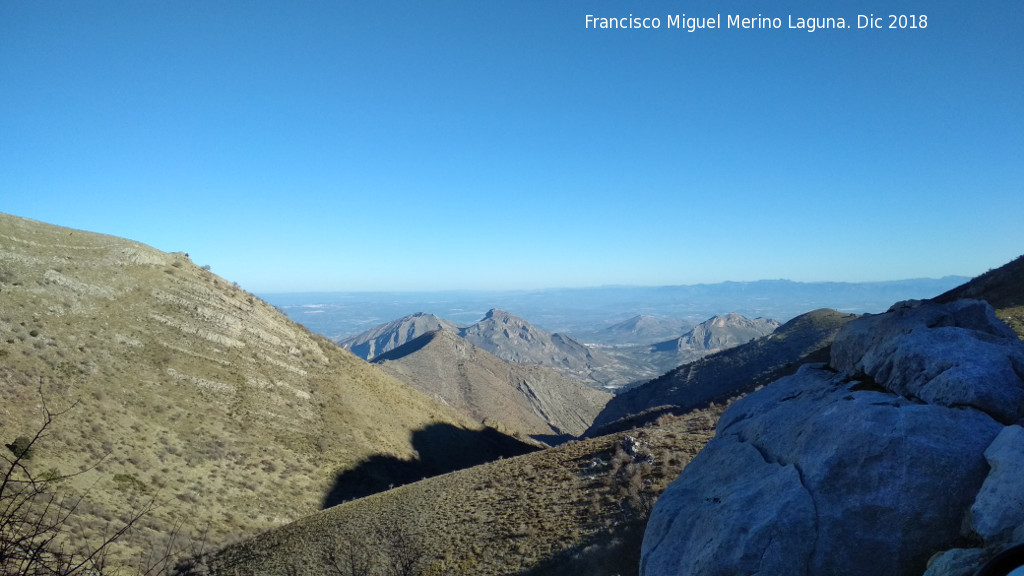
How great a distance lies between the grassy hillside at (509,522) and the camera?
51.3 ft

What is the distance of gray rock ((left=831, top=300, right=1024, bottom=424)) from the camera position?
7.70 m

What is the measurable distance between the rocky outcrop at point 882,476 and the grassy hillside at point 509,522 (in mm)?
6149

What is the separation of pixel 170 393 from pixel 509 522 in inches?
1290

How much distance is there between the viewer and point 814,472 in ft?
25.1

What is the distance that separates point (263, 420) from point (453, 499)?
86.6ft

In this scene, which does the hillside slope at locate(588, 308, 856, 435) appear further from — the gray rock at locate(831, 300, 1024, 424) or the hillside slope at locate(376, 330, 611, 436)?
the gray rock at locate(831, 300, 1024, 424)

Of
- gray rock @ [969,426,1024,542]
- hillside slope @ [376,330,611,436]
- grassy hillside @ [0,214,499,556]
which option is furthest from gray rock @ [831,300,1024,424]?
hillside slope @ [376,330,611,436]

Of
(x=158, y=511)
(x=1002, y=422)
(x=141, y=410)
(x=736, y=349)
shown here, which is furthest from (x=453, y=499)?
(x=736, y=349)

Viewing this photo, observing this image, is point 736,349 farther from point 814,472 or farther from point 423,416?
point 814,472

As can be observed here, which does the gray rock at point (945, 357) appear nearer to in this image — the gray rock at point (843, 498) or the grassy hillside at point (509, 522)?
the gray rock at point (843, 498)

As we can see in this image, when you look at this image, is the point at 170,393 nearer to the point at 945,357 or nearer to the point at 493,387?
the point at 945,357

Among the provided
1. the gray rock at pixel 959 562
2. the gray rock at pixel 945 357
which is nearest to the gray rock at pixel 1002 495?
the gray rock at pixel 959 562

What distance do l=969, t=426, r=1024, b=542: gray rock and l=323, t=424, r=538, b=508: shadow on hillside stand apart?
36253mm

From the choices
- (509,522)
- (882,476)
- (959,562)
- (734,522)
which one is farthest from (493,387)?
(959,562)
